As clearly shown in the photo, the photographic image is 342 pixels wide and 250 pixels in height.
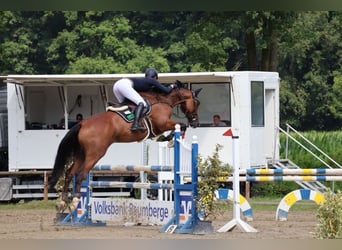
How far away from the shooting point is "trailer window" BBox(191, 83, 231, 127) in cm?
1514

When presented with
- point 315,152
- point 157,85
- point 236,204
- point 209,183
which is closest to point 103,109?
point 315,152

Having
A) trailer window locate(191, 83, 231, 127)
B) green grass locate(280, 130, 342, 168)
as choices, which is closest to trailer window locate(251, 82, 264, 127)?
trailer window locate(191, 83, 231, 127)

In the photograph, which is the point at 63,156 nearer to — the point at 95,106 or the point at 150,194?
the point at 150,194

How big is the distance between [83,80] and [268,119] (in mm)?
3244

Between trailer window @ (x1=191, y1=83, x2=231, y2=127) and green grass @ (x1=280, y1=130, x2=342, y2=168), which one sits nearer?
trailer window @ (x1=191, y1=83, x2=231, y2=127)

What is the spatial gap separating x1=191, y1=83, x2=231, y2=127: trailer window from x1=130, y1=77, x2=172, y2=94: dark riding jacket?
5.24 m

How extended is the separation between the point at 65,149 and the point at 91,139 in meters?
0.28

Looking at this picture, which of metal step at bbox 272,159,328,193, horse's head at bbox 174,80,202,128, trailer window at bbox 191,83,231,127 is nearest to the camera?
horse's head at bbox 174,80,202,128

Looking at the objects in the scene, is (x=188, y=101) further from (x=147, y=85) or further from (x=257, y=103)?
(x=257, y=103)

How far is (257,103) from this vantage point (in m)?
15.3

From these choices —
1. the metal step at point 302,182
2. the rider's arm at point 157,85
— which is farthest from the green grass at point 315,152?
the rider's arm at point 157,85

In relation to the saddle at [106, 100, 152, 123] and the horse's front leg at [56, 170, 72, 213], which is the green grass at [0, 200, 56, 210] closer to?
the horse's front leg at [56, 170, 72, 213]

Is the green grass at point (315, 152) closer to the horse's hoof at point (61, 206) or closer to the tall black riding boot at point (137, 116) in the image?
the tall black riding boot at point (137, 116)
